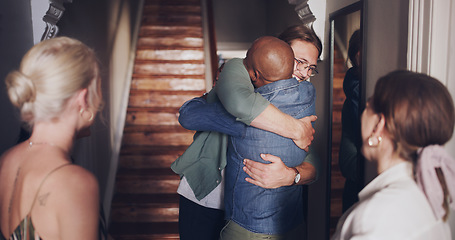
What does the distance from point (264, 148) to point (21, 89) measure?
74 cm

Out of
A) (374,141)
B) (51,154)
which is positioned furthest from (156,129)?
(374,141)

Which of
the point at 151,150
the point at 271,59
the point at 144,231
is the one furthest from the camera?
the point at 151,150

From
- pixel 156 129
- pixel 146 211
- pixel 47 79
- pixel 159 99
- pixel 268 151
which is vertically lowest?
pixel 146 211

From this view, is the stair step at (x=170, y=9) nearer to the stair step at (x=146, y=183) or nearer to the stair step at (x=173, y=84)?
the stair step at (x=173, y=84)

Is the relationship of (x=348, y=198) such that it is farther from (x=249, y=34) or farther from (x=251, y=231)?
(x=249, y=34)

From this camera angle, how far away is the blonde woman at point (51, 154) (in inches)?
34.2

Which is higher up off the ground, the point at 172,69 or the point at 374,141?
the point at 172,69

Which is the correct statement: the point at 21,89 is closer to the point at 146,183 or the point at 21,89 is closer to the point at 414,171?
the point at 414,171

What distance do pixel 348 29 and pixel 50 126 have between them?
1.37 metres

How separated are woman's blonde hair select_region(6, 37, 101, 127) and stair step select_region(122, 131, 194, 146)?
11.0 feet

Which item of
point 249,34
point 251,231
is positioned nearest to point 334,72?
point 251,231

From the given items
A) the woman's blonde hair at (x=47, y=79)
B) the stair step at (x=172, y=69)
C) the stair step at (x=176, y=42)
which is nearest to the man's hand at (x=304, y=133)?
the woman's blonde hair at (x=47, y=79)

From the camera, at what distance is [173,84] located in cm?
483

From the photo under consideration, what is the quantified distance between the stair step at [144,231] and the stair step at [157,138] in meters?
1.00
